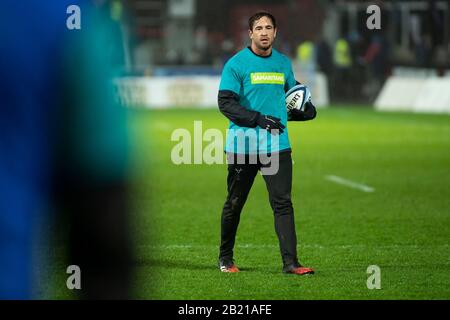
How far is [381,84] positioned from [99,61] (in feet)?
133

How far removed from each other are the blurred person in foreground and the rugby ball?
520cm

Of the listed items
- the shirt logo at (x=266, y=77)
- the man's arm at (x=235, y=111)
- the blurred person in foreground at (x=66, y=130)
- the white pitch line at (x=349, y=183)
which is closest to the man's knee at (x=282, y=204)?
the man's arm at (x=235, y=111)

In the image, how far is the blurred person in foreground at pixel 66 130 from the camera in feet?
9.23

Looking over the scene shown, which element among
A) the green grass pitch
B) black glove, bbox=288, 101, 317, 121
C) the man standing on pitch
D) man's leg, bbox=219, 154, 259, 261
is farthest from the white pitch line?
the man standing on pitch

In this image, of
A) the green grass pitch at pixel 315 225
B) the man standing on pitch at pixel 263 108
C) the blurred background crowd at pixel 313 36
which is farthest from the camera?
the blurred background crowd at pixel 313 36

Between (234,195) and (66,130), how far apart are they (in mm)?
Answer: 5514

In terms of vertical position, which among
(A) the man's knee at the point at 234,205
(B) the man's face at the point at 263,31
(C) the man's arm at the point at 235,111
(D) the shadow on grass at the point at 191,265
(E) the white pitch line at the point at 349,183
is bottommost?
(E) the white pitch line at the point at 349,183

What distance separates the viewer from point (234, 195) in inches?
328

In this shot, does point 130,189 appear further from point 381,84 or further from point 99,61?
point 381,84

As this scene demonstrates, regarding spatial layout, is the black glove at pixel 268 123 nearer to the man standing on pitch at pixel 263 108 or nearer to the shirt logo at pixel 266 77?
the man standing on pitch at pixel 263 108

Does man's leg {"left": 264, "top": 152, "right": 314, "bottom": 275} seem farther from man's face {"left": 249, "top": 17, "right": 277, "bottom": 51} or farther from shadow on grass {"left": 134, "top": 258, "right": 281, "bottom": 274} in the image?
man's face {"left": 249, "top": 17, "right": 277, "bottom": 51}

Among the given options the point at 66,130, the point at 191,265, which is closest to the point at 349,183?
the point at 191,265

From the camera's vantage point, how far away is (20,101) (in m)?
2.86

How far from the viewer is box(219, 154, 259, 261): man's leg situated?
8188mm
